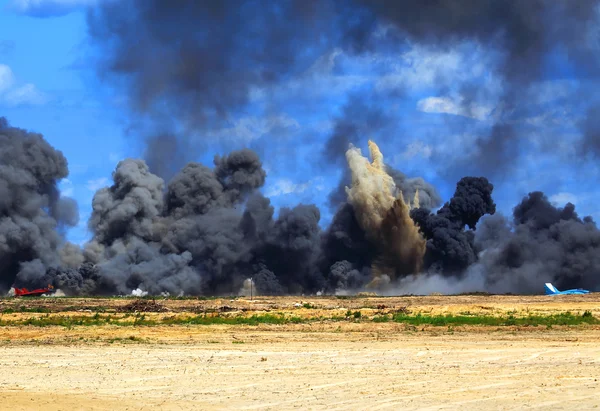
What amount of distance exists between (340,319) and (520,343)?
85.1ft

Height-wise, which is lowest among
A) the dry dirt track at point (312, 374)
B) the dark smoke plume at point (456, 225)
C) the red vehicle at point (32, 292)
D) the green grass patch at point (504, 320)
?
the dry dirt track at point (312, 374)

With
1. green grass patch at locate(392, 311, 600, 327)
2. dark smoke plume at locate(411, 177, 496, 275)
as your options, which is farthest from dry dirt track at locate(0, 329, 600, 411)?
dark smoke plume at locate(411, 177, 496, 275)

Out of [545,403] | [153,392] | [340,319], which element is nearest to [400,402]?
[545,403]

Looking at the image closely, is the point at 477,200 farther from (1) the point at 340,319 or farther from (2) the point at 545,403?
(2) the point at 545,403

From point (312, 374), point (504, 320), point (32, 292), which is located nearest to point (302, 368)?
point (312, 374)

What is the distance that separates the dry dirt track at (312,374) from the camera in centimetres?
2963

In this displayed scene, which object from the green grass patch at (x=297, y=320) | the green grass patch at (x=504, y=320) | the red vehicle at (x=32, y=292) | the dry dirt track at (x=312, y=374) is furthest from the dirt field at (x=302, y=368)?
the red vehicle at (x=32, y=292)

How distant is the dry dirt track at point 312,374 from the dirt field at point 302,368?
63 millimetres

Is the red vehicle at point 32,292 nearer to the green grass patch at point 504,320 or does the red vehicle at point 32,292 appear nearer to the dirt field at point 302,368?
the dirt field at point 302,368

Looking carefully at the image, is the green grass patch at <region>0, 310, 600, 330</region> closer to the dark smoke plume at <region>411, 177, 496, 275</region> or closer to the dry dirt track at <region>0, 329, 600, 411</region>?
the dry dirt track at <region>0, 329, 600, 411</region>

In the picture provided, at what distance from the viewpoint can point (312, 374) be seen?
37688mm

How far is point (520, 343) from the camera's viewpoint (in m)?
52.1

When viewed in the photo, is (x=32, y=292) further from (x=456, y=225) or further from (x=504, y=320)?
(x=504, y=320)

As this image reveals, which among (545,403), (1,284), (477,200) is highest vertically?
(477,200)
